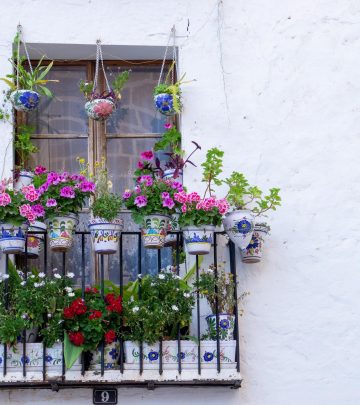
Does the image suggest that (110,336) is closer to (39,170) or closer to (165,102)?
(39,170)

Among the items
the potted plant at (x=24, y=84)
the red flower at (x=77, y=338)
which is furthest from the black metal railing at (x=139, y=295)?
the potted plant at (x=24, y=84)

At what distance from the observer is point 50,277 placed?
23.1 ft

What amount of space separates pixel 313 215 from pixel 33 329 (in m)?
2.01

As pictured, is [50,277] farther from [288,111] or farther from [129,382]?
[288,111]

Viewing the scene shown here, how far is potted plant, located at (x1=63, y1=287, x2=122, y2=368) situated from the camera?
20.9 feet

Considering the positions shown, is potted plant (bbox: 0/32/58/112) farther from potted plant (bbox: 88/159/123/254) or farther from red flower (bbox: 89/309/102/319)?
red flower (bbox: 89/309/102/319)

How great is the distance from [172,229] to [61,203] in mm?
770

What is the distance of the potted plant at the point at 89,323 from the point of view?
20.9ft

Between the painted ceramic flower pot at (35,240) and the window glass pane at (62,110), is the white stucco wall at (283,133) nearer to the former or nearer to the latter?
the window glass pane at (62,110)

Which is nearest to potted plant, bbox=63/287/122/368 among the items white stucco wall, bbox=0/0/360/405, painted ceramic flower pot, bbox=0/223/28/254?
painted ceramic flower pot, bbox=0/223/28/254

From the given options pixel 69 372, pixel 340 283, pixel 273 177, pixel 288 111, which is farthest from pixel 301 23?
pixel 69 372

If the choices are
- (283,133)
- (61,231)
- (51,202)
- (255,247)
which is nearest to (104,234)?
(61,231)

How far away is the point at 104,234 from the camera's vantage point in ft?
21.8

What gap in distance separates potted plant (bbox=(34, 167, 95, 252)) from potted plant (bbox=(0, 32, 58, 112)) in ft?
2.13
